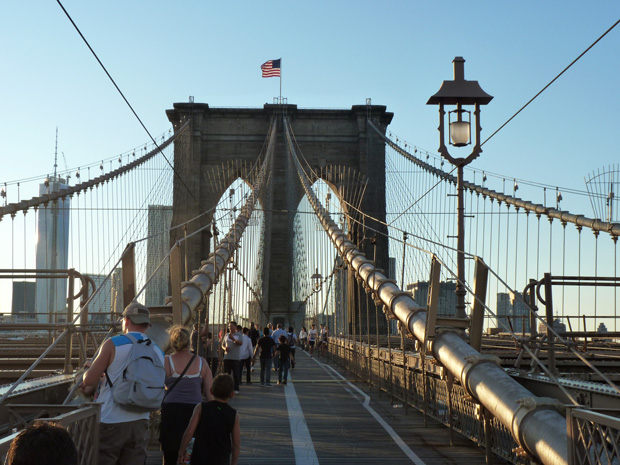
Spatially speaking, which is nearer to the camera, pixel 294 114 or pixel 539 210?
pixel 539 210

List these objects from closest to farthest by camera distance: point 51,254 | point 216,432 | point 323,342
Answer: point 216,432, point 51,254, point 323,342

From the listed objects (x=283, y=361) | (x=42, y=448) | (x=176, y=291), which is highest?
(x=176, y=291)

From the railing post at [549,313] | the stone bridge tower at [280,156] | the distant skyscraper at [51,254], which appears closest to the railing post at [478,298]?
the railing post at [549,313]

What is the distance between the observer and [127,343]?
507 cm

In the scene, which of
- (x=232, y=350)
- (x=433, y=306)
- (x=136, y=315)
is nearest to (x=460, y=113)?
(x=433, y=306)

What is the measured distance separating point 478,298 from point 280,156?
3923cm

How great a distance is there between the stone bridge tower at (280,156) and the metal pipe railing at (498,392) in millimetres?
34594

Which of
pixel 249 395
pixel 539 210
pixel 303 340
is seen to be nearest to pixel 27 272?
pixel 249 395

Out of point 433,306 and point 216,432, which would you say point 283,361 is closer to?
point 433,306

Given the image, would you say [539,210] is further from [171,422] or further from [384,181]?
[384,181]

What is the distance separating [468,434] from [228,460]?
181 inches

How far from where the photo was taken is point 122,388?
501 centimetres

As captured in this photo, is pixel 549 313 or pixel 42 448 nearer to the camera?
pixel 42 448

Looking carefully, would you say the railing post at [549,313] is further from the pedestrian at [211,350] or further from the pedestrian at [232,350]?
the pedestrian at [232,350]
